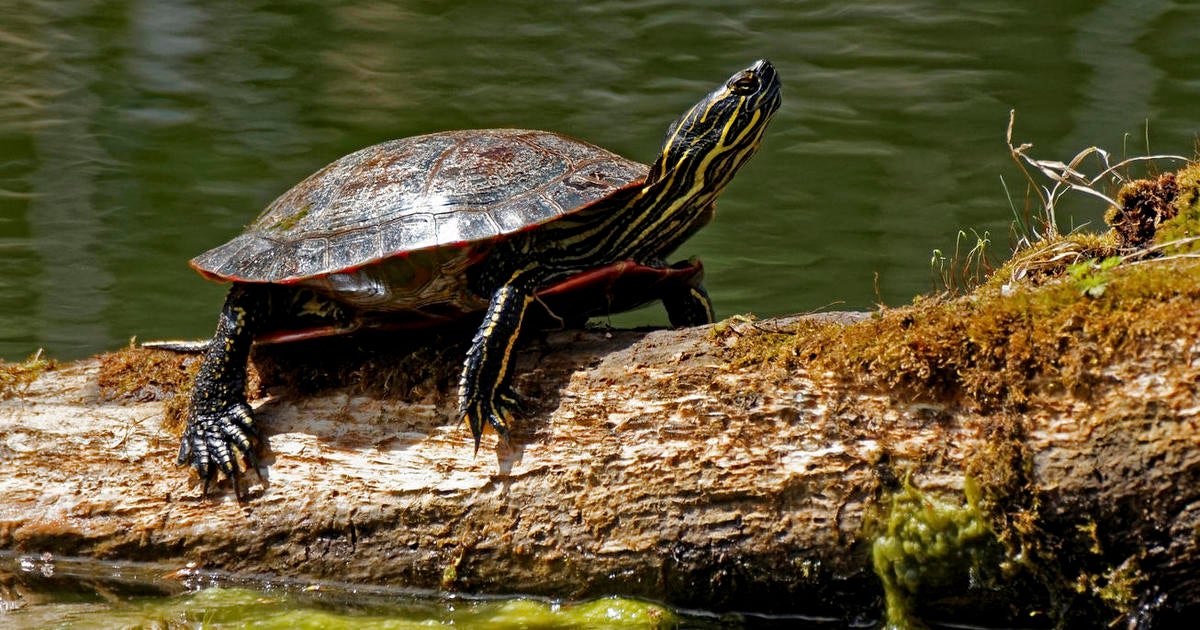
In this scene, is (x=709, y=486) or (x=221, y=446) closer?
(x=709, y=486)

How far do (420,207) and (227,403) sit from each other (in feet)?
2.88

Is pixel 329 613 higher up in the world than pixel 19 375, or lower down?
lower down

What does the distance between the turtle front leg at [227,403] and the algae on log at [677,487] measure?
A: 0.09m

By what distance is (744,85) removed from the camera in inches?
153

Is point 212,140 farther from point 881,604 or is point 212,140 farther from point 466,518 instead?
point 881,604

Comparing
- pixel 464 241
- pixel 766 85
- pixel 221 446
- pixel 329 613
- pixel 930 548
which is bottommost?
pixel 329 613

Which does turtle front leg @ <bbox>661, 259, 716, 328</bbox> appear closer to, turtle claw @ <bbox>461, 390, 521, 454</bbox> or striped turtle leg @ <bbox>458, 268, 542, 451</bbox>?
striped turtle leg @ <bbox>458, 268, 542, 451</bbox>

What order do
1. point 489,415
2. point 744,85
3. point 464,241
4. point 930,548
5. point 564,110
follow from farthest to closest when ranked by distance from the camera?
point 564,110
point 744,85
point 464,241
point 489,415
point 930,548

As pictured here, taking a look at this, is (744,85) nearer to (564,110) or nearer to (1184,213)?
(1184,213)

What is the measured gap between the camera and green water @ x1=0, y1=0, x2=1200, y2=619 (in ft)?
28.2

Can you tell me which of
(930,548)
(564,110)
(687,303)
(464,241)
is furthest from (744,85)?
(564,110)

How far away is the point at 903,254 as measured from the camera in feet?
27.7

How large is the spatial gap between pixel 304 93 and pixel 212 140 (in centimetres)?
99

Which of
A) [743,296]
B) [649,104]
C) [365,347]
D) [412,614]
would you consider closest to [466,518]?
[412,614]
